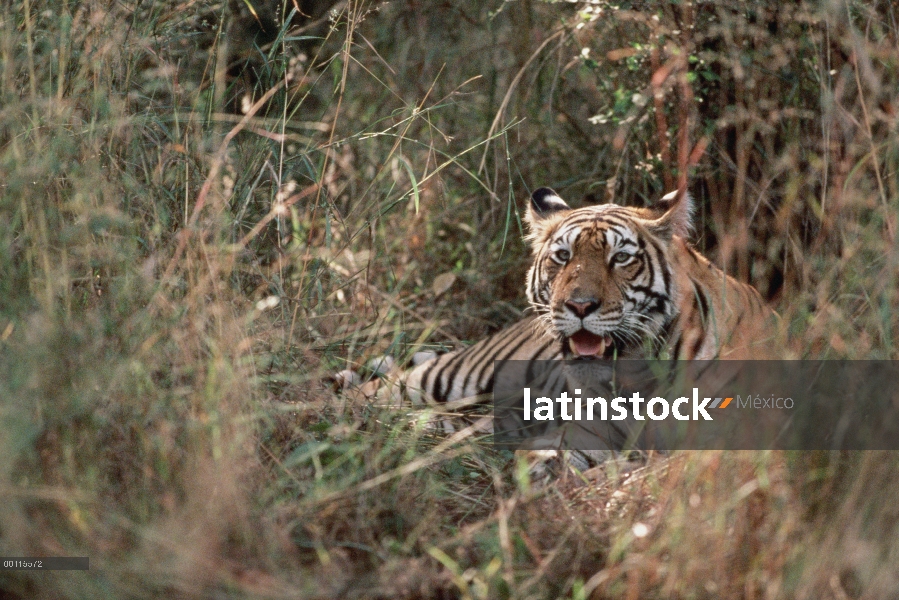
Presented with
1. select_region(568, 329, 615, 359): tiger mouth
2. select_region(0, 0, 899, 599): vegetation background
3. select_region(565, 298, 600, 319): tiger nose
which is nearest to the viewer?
select_region(0, 0, 899, 599): vegetation background

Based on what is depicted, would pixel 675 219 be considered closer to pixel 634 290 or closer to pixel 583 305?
pixel 634 290

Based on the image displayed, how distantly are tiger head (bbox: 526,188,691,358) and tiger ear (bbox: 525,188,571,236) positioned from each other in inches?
8.2

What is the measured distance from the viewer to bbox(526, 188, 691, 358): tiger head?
3.69 m

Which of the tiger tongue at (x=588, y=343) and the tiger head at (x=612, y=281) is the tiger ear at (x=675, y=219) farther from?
the tiger tongue at (x=588, y=343)

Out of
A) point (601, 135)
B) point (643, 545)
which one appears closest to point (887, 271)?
point (643, 545)

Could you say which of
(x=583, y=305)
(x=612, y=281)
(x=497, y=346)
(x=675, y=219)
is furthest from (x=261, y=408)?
(x=497, y=346)

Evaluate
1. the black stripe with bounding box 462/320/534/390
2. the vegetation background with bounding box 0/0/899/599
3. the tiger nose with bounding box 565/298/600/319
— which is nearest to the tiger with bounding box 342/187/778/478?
the tiger nose with bounding box 565/298/600/319

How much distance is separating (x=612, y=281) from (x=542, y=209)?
2.16 feet

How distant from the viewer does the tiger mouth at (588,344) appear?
3.76m

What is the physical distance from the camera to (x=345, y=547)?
2.49 metres

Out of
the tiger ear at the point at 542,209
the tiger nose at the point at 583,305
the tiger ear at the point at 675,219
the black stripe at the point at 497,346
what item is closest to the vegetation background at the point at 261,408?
the tiger ear at the point at 675,219

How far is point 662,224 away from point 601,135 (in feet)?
5.95

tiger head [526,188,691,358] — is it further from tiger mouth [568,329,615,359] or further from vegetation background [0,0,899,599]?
vegetation background [0,0,899,599]

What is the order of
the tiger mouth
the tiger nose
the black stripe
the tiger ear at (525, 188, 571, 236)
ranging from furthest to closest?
the black stripe < the tiger ear at (525, 188, 571, 236) < the tiger mouth < the tiger nose
